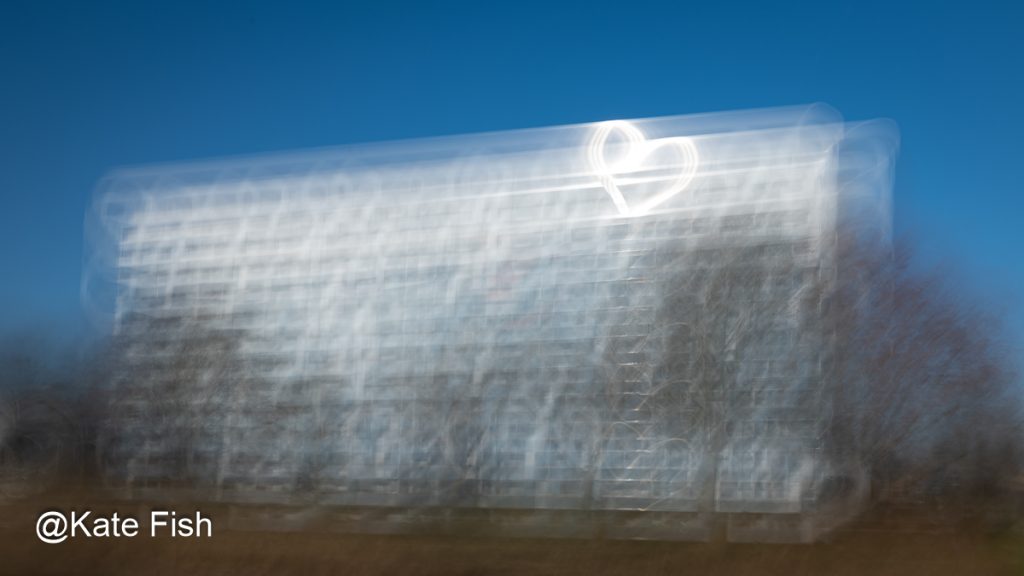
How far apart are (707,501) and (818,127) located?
22.8ft

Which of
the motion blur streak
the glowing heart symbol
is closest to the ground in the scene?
the motion blur streak

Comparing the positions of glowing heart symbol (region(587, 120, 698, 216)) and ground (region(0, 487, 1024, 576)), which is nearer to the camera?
ground (region(0, 487, 1024, 576))

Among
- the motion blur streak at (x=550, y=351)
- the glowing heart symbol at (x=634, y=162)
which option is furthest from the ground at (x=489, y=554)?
the glowing heart symbol at (x=634, y=162)

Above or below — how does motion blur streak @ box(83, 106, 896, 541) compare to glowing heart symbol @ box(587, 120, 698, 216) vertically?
below

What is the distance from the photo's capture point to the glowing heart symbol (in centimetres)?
1959

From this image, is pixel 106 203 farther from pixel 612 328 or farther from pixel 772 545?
pixel 772 545

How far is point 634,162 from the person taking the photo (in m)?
20.5

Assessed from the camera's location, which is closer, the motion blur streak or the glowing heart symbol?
the motion blur streak

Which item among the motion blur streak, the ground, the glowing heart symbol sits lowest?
A: the ground

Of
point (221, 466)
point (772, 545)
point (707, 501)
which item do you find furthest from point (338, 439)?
point (772, 545)

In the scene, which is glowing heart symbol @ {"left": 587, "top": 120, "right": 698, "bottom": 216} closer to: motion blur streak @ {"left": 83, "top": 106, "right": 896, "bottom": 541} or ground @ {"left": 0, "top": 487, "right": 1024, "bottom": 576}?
motion blur streak @ {"left": 83, "top": 106, "right": 896, "bottom": 541}

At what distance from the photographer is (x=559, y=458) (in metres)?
16.4

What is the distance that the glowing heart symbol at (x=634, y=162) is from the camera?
64.3ft

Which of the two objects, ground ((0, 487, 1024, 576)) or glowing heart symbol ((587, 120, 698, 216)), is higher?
glowing heart symbol ((587, 120, 698, 216))
